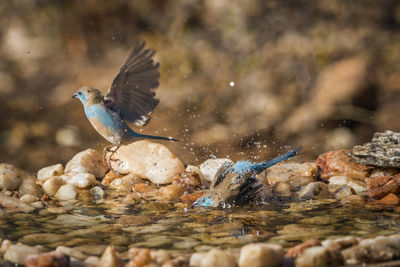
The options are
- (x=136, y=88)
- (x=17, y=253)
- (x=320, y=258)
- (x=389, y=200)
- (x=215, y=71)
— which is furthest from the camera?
(x=215, y=71)

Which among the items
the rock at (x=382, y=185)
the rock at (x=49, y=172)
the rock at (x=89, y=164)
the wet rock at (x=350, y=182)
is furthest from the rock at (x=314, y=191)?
the rock at (x=49, y=172)

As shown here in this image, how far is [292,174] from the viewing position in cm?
377

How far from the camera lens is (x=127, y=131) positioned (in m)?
3.41

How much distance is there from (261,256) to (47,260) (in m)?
0.85

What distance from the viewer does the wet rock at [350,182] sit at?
3.25 metres

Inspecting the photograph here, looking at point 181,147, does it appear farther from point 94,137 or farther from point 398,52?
point 398,52

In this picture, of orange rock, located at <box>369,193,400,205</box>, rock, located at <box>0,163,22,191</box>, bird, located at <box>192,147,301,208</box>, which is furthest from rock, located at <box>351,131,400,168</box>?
rock, located at <box>0,163,22,191</box>

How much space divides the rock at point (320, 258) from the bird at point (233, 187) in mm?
1220

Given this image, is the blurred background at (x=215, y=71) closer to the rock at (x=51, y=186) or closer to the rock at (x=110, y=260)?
the rock at (x=51, y=186)

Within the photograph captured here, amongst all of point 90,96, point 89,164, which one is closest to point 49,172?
point 89,164

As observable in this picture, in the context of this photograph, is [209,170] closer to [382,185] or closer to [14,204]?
[382,185]

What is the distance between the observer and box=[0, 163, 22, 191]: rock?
355 centimetres

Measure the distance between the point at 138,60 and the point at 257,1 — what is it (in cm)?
222

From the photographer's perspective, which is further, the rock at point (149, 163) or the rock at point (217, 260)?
the rock at point (149, 163)
